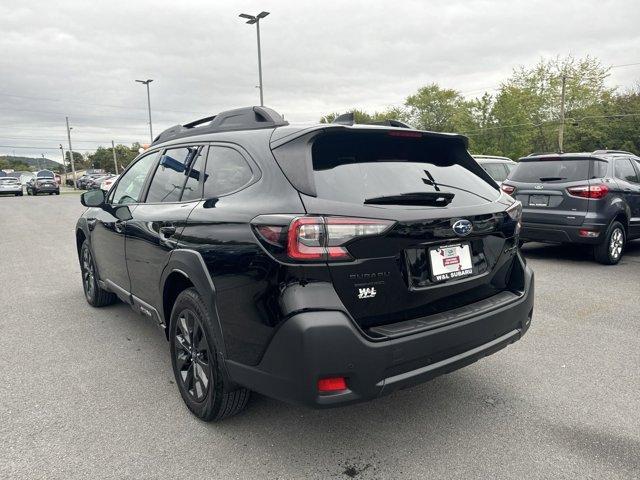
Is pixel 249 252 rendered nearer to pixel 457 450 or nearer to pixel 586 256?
pixel 457 450

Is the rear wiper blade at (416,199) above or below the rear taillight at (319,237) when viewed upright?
above

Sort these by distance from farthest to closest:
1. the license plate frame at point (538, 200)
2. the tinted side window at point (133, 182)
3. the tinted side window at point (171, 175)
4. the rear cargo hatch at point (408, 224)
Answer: the license plate frame at point (538, 200) → the tinted side window at point (133, 182) → the tinted side window at point (171, 175) → the rear cargo hatch at point (408, 224)

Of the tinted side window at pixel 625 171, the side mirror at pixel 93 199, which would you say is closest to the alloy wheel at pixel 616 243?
the tinted side window at pixel 625 171

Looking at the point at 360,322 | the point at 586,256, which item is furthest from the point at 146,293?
the point at 586,256

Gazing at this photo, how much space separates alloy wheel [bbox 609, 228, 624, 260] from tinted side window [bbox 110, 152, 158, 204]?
6.36 m

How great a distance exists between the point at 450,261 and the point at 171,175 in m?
2.04

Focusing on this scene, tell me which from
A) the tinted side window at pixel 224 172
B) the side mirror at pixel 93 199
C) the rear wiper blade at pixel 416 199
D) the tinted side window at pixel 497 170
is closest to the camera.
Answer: the rear wiper blade at pixel 416 199

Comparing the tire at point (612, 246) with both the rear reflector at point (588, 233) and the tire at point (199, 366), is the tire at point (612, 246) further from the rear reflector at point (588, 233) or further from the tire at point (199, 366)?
the tire at point (199, 366)

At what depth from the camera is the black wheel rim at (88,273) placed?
508 cm

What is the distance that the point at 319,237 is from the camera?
213cm

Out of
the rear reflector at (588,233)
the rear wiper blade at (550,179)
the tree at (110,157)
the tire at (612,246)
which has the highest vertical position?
the tree at (110,157)

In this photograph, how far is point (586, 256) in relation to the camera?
775 cm

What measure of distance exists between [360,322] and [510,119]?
1930 inches

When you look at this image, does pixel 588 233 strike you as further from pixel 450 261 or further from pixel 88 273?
pixel 88 273
